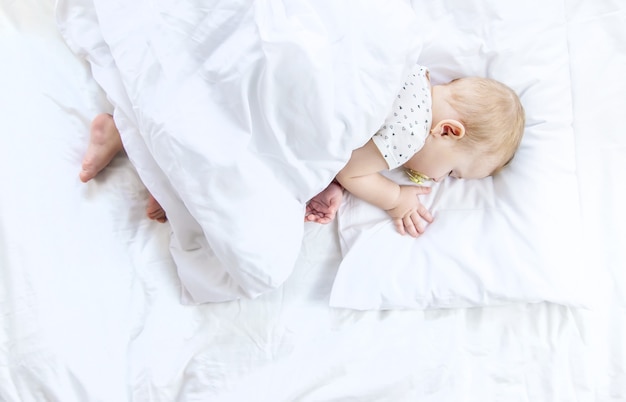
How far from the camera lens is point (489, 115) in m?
1.00

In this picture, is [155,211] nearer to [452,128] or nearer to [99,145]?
[99,145]

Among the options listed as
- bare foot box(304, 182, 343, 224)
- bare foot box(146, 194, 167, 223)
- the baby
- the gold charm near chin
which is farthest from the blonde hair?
bare foot box(146, 194, 167, 223)

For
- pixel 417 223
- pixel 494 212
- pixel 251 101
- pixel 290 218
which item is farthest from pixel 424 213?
pixel 251 101

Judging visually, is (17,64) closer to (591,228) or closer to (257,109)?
(257,109)

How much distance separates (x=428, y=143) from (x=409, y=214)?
0.44 feet

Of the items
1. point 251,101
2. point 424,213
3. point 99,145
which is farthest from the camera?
point 424,213

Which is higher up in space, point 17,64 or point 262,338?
point 17,64

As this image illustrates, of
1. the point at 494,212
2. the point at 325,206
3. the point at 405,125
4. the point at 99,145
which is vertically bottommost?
the point at 494,212

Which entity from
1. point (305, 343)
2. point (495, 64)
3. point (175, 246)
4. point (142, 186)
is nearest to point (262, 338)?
point (305, 343)

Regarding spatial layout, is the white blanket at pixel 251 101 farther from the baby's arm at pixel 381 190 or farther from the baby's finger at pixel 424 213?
the baby's finger at pixel 424 213

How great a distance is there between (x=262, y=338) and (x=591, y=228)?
2.08ft

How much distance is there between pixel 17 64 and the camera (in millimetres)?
1016

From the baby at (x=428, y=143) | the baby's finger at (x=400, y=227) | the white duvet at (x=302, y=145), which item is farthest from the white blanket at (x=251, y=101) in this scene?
the baby's finger at (x=400, y=227)

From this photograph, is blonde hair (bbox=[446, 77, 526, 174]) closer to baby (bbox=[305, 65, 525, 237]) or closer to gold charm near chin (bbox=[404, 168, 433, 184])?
baby (bbox=[305, 65, 525, 237])
